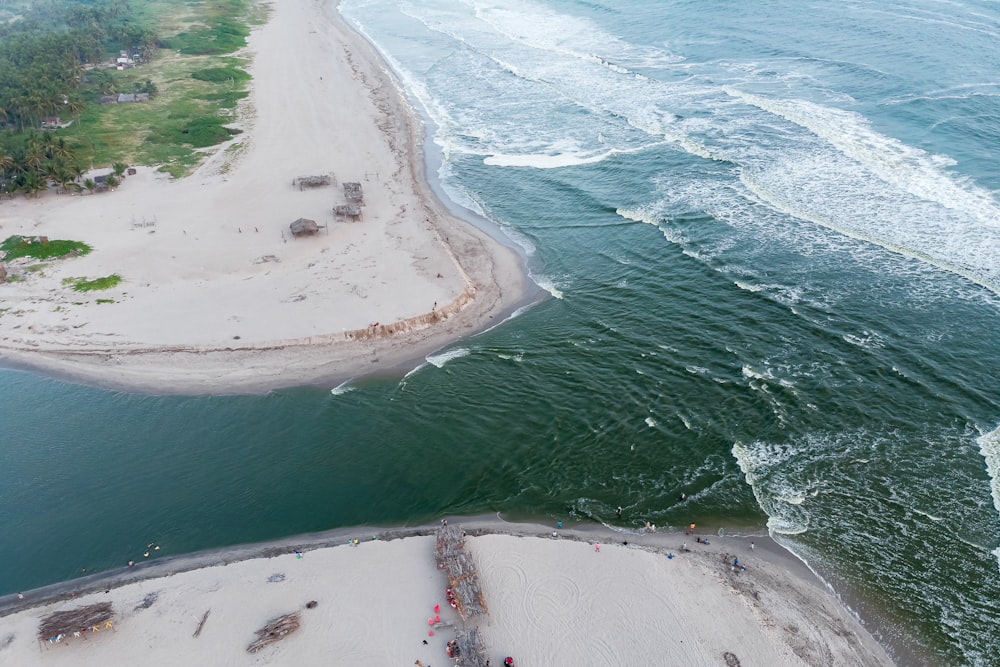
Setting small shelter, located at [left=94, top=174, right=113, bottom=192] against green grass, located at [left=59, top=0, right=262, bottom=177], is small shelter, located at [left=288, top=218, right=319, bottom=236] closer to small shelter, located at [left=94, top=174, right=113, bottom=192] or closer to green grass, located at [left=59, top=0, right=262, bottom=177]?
green grass, located at [left=59, top=0, right=262, bottom=177]

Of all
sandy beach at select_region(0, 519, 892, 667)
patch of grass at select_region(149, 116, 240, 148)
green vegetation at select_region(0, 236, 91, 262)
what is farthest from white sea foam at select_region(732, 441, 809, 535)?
patch of grass at select_region(149, 116, 240, 148)

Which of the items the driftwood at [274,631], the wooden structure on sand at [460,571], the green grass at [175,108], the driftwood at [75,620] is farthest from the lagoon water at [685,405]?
the green grass at [175,108]

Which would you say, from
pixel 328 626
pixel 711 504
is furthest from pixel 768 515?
pixel 328 626

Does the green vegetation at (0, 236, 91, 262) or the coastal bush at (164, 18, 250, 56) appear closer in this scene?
the green vegetation at (0, 236, 91, 262)

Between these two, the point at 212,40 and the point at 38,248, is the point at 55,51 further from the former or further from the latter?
the point at 38,248

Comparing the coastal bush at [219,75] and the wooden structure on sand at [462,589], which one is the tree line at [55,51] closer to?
the coastal bush at [219,75]
